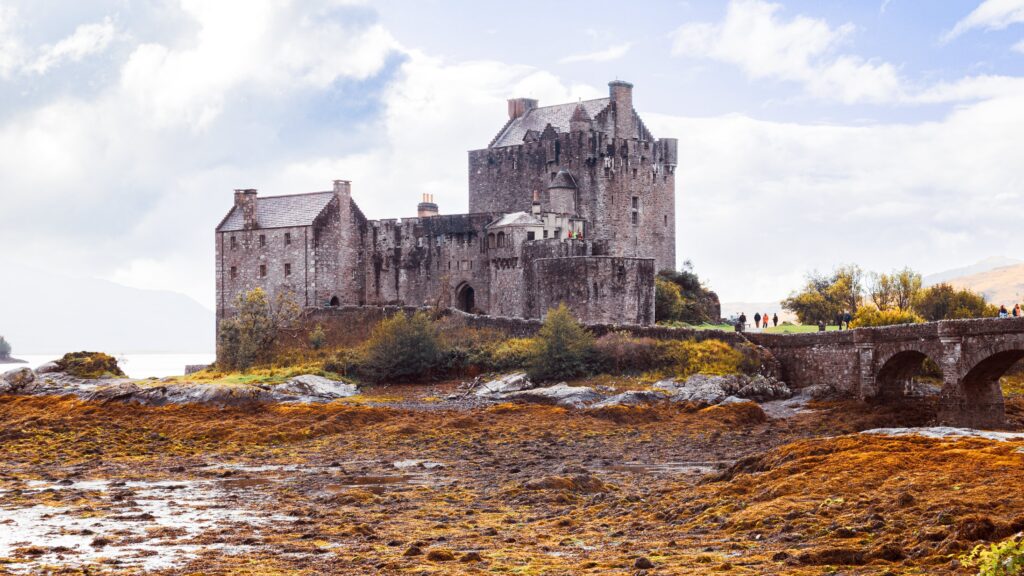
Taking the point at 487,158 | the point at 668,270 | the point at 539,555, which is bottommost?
the point at 539,555

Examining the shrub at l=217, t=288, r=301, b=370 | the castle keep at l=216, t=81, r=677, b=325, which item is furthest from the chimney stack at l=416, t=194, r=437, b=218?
the shrub at l=217, t=288, r=301, b=370

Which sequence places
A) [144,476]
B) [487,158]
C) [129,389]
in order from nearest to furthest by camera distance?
[144,476] → [129,389] → [487,158]

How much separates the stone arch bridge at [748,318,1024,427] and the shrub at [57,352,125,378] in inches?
1181

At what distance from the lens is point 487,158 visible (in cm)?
7556

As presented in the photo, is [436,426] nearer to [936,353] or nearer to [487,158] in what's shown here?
[936,353]

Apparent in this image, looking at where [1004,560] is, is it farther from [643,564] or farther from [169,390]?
[169,390]

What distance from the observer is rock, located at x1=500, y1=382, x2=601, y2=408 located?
1843 inches

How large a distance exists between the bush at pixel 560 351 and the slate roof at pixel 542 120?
74.1ft

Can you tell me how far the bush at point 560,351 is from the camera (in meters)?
52.2

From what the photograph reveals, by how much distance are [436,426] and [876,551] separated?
967 inches

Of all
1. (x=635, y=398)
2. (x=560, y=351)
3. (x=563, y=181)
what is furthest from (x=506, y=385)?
(x=563, y=181)

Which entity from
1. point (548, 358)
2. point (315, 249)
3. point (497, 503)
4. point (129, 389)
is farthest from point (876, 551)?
point (315, 249)

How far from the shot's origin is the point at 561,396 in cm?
4744

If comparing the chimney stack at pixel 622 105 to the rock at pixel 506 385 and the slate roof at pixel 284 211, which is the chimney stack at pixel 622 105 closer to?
the slate roof at pixel 284 211
